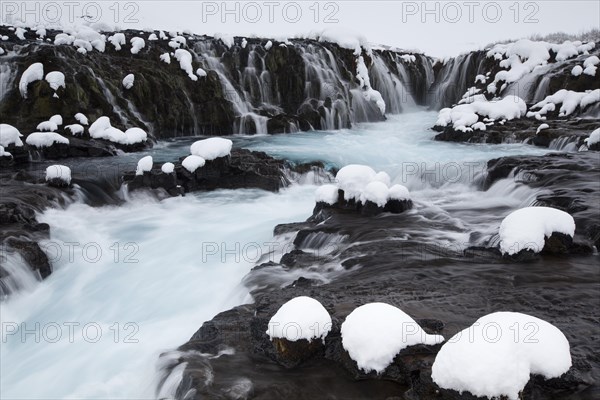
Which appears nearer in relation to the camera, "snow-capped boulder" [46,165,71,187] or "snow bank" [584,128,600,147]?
"snow-capped boulder" [46,165,71,187]

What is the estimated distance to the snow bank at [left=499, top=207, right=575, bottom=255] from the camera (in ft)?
19.1

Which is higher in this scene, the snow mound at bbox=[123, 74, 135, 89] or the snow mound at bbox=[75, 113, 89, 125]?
the snow mound at bbox=[123, 74, 135, 89]

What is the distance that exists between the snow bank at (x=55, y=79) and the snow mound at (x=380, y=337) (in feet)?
50.5

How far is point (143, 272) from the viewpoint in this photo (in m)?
7.58

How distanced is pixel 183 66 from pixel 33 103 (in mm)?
6600

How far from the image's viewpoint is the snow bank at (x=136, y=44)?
19875mm

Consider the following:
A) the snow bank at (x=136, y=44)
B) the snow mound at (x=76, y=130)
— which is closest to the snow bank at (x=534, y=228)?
the snow mound at (x=76, y=130)

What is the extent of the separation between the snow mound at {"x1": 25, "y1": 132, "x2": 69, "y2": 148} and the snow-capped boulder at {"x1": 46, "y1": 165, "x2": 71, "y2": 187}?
11.0ft

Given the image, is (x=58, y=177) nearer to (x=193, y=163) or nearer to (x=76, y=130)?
(x=193, y=163)

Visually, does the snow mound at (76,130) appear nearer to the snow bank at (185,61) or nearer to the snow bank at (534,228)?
the snow bank at (185,61)

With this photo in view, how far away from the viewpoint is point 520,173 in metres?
9.86

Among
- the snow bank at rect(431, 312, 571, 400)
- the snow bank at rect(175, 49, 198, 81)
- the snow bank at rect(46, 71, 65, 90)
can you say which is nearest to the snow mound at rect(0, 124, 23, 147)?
the snow bank at rect(46, 71, 65, 90)

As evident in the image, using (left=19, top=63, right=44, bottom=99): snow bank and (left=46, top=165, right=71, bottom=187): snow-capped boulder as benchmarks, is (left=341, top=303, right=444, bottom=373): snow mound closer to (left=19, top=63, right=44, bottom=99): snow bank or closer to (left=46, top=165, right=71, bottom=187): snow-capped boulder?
(left=46, top=165, right=71, bottom=187): snow-capped boulder

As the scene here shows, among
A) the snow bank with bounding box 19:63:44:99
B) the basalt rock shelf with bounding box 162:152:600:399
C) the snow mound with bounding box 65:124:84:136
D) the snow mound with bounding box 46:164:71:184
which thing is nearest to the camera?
the basalt rock shelf with bounding box 162:152:600:399
